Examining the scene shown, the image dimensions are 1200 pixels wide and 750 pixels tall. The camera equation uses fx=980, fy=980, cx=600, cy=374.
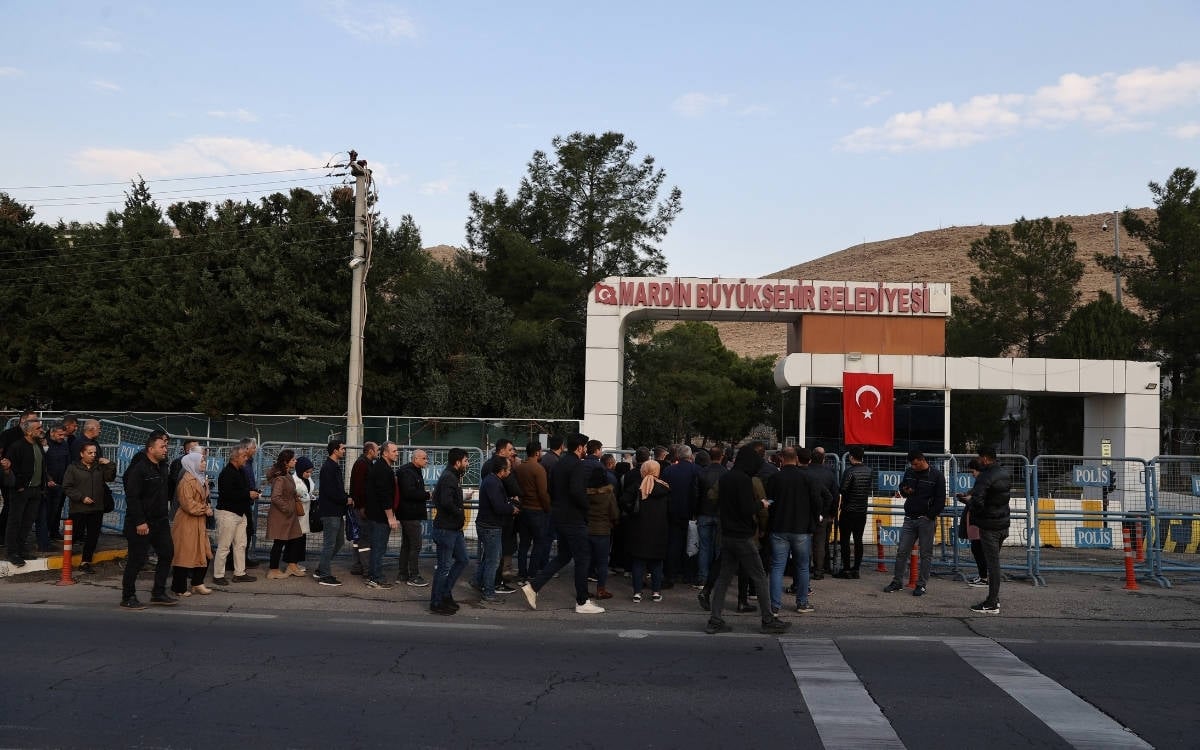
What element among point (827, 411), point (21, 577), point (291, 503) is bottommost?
point (21, 577)

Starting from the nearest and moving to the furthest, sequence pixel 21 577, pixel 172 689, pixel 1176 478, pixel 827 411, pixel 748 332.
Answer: pixel 172 689 → pixel 21 577 → pixel 1176 478 → pixel 827 411 → pixel 748 332

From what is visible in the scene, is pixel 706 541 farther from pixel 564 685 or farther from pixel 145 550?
pixel 145 550

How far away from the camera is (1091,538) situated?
14.3m

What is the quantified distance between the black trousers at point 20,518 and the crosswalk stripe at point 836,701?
9498 millimetres

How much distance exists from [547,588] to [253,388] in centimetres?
2442

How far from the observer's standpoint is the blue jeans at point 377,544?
491 inches

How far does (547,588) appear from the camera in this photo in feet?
41.7

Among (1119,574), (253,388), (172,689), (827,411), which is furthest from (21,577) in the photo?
(253,388)

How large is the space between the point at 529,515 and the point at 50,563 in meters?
6.43

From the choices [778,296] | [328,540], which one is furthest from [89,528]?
[778,296]

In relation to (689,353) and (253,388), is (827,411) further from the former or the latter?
(253,388)

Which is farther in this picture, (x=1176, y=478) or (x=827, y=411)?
(x=827, y=411)

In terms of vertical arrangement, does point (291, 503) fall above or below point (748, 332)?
below

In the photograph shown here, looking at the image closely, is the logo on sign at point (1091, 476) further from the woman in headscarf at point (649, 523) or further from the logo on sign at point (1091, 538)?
the woman in headscarf at point (649, 523)
